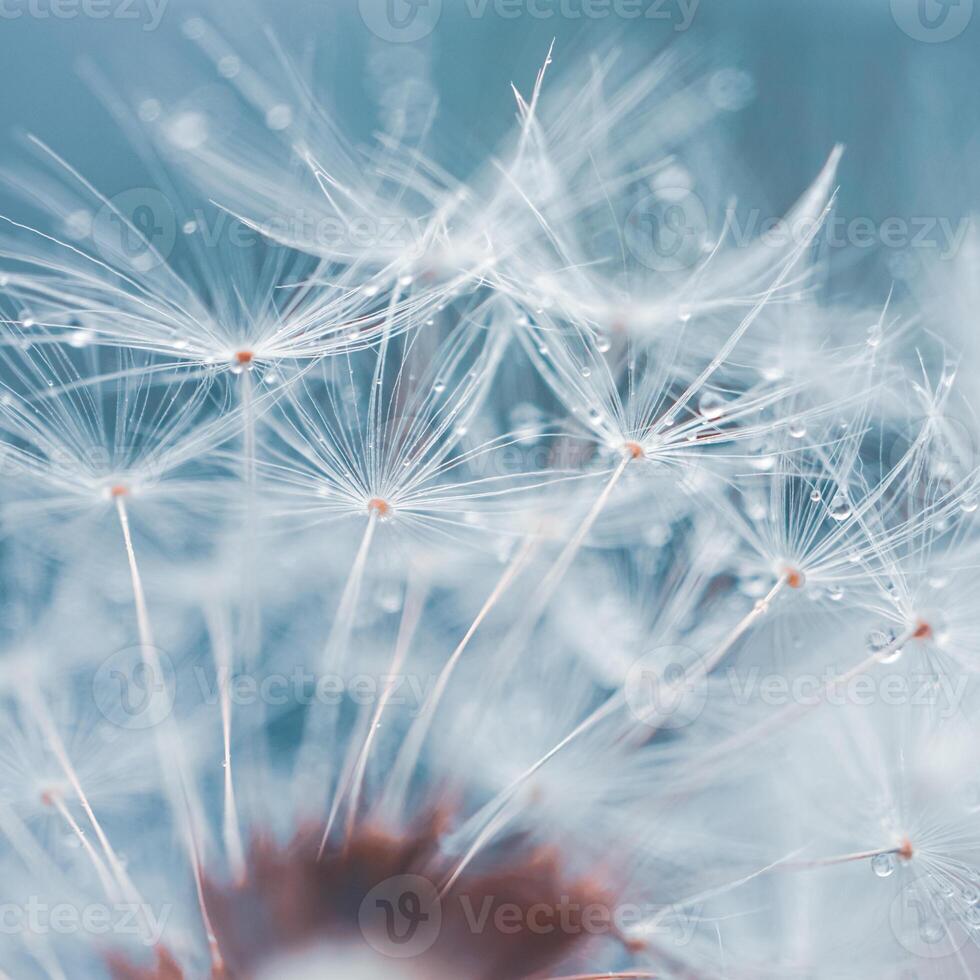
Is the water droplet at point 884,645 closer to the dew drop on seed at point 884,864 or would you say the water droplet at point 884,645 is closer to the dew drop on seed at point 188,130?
the dew drop on seed at point 884,864

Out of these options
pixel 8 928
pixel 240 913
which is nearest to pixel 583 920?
pixel 240 913

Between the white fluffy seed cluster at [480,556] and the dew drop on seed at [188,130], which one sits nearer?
the white fluffy seed cluster at [480,556]

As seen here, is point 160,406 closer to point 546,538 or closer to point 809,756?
point 546,538

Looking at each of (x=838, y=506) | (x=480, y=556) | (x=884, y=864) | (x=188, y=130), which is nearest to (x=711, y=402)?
(x=838, y=506)

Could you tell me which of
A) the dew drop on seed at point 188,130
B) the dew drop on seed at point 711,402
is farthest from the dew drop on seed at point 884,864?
the dew drop on seed at point 188,130

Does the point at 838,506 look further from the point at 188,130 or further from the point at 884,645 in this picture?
the point at 188,130
